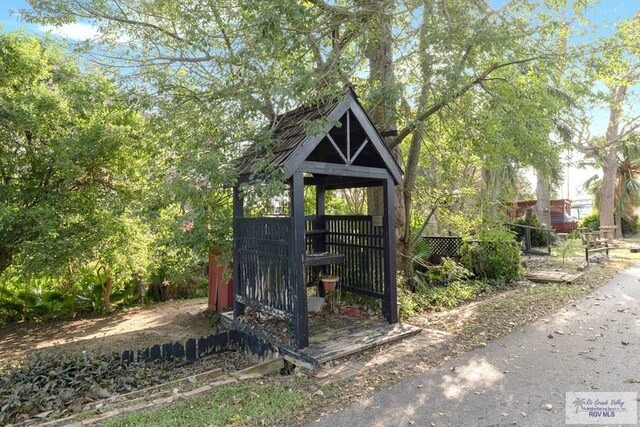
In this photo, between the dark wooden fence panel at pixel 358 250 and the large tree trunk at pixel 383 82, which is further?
the large tree trunk at pixel 383 82

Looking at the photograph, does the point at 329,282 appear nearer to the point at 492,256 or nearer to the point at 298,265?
the point at 298,265

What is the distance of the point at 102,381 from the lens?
4805 millimetres

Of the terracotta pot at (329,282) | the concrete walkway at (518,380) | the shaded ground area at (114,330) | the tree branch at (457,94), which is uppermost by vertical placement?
the tree branch at (457,94)

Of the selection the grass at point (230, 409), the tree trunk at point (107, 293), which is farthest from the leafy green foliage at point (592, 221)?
the grass at point (230, 409)

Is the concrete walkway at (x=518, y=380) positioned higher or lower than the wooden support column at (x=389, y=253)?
lower

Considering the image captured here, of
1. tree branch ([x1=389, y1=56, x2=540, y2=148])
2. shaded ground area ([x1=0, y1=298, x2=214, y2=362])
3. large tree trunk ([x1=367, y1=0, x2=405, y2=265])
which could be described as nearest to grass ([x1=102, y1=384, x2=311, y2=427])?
shaded ground area ([x1=0, y1=298, x2=214, y2=362])

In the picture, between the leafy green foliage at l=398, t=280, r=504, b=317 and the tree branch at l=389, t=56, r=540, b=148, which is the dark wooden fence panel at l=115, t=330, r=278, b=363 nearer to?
the leafy green foliage at l=398, t=280, r=504, b=317

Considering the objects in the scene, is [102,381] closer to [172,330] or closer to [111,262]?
[172,330]

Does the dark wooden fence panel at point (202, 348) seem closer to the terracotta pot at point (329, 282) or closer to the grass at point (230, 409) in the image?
the grass at point (230, 409)

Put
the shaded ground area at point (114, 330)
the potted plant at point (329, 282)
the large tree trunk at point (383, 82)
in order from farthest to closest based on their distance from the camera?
1. the shaded ground area at point (114, 330)
2. the large tree trunk at point (383, 82)
3. the potted plant at point (329, 282)

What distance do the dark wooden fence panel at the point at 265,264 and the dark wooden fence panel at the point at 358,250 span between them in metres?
1.58

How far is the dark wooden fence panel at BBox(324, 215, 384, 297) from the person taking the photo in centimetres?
586

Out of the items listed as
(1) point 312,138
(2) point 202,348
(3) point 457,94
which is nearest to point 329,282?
(2) point 202,348

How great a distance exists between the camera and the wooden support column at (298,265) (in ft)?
14.9
